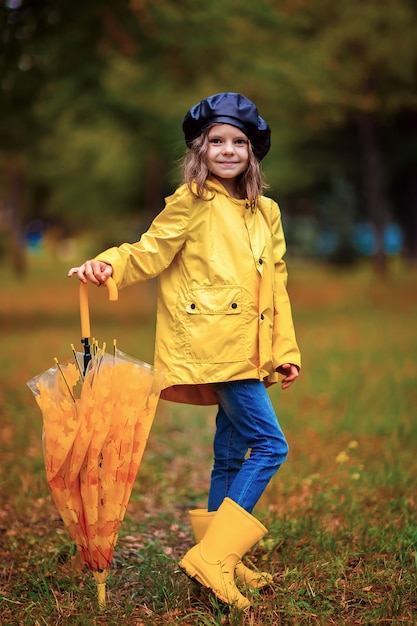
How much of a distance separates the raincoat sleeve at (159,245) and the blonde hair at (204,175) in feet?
0.18

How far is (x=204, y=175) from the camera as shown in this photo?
3441 millimetres

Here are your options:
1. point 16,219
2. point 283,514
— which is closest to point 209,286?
point 283,514

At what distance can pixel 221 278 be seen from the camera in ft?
11.1

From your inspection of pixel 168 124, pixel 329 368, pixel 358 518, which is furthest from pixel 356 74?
pixel 358 518

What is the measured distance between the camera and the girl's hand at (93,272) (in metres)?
3.16

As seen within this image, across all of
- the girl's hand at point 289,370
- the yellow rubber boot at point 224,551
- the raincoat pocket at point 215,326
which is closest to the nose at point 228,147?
the raincoat pocket at point 215,326

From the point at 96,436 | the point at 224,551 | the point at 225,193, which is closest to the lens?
the point at 96,436

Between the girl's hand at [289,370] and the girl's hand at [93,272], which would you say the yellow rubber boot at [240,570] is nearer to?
the girl's hand at [289,370]

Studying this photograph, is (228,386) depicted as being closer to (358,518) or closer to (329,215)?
(358,518)

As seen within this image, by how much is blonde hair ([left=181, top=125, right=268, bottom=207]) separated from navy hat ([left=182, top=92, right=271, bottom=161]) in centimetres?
4

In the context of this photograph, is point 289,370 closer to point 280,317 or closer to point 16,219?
point 280,317

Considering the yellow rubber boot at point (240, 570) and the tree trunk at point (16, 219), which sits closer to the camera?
the yellow rubber boot at point (240, 570)

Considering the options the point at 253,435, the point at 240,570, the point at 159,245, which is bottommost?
the point at 240,570

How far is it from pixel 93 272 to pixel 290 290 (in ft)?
59.6
